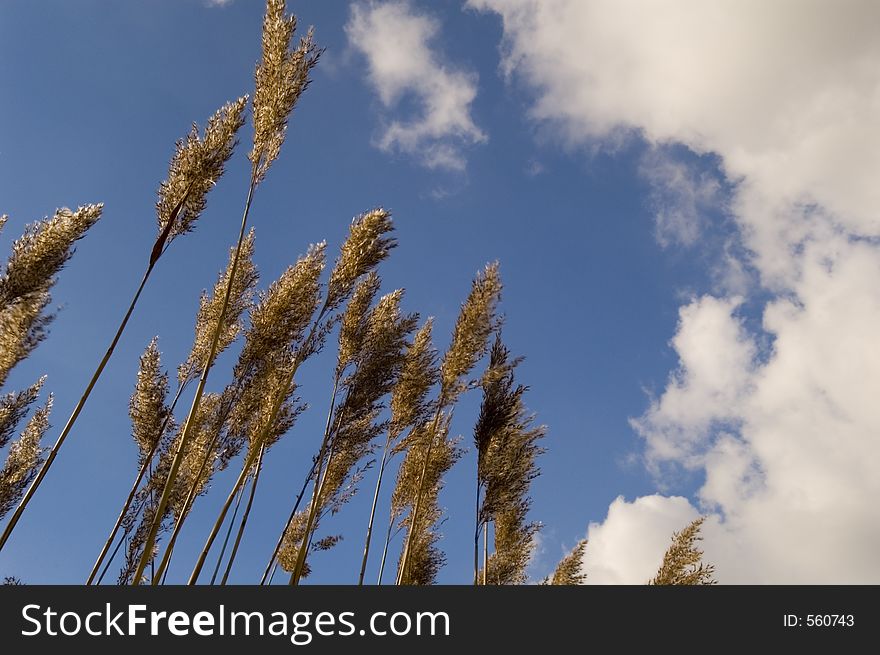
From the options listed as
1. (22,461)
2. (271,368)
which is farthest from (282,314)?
(22,461)

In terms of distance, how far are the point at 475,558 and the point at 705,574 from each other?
3.33 m

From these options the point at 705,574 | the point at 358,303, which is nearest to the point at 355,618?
the point at 358,303

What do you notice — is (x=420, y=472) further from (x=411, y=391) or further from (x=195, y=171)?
(x=195, y=171)

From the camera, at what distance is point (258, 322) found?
4781 millimetres

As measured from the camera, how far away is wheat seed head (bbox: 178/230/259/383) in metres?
5.00

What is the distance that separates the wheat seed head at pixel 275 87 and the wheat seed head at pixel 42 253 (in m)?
1.18

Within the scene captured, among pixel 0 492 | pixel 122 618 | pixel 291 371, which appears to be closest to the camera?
pixel 122 618

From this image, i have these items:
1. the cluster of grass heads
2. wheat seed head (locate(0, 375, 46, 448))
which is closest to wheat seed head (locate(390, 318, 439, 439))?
the cluster of grass heads

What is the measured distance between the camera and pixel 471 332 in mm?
5145

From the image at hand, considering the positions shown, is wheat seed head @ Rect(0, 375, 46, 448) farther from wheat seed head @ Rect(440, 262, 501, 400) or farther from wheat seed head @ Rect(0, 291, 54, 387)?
wheat seed head @ Rect(440, 262, 501, 400)

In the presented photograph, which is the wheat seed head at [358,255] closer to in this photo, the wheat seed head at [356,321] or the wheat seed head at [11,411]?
the wheat seed head at [356,321]

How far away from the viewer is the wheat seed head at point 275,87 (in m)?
4.46

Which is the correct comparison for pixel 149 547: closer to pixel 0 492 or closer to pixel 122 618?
pixel 122 618

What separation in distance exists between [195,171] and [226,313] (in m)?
1.18
